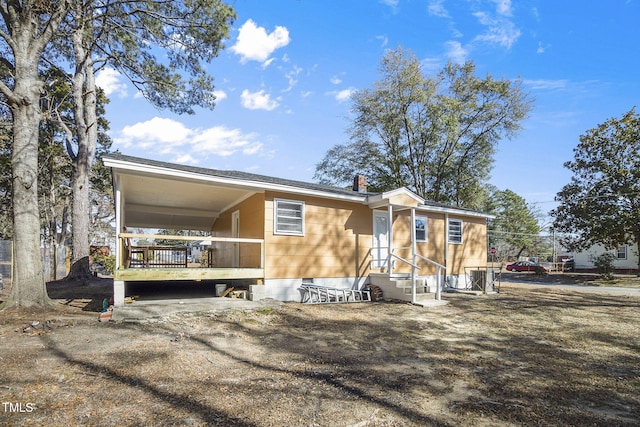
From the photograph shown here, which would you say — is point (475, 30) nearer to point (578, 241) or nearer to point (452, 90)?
point (452, 90)

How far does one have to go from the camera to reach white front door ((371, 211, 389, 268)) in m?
11.8

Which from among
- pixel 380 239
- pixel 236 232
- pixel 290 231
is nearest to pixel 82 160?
pixel 236 232

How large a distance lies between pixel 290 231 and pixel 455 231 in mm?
7644

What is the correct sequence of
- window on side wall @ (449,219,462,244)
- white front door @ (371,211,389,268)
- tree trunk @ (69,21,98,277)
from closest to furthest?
white front door @ (371,211,389,268) → tree trunk @ (69,21,98,277) → window on side wall @ (449,219,462,244)

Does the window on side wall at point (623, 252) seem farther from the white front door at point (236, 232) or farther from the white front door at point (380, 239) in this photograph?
the white front door at point (236, 232)

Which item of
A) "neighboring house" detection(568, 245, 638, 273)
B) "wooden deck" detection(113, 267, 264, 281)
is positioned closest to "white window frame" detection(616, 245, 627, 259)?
"neighboring house" detection(568, 245, 638, 273)

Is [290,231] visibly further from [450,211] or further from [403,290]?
[450,211]

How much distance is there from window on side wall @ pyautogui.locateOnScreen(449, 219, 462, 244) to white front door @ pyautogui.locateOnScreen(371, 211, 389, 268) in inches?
135

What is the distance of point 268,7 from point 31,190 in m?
7.09

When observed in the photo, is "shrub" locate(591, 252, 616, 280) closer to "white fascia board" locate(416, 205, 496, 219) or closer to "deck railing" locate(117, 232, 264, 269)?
"white fascia board" locate(416, 205, 496, 219)

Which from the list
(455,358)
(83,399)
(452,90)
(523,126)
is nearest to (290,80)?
(455,358)

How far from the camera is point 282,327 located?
6941 mm

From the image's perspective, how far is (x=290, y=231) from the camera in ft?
32.0

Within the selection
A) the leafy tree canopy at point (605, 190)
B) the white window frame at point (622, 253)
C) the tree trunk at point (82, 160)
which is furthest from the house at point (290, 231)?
the white window frame at point (622, 253)
